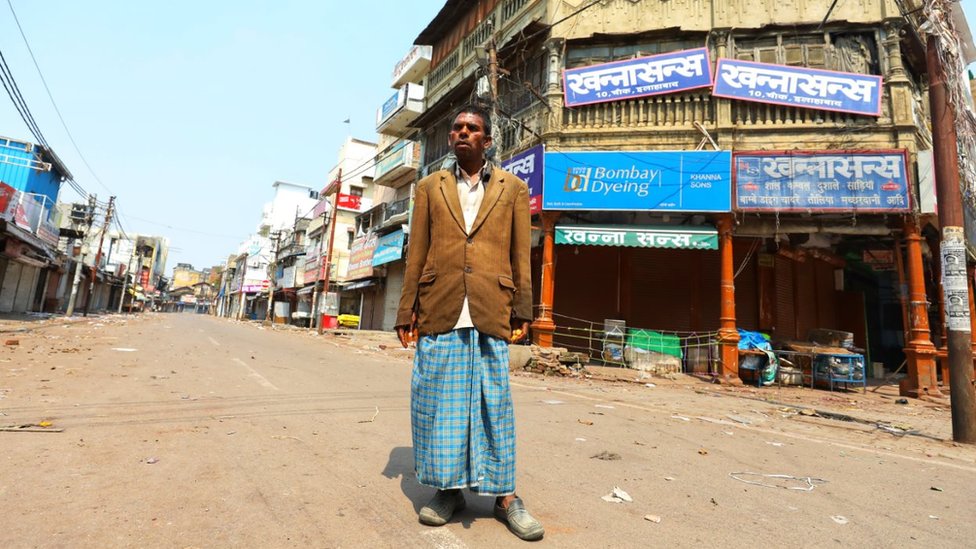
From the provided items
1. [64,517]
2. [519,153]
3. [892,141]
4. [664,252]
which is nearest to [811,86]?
[892,141]

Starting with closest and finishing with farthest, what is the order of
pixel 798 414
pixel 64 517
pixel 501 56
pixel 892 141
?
pixel 64 517 < pixel 798 414 < pixel 892 141 < pixel 501 56

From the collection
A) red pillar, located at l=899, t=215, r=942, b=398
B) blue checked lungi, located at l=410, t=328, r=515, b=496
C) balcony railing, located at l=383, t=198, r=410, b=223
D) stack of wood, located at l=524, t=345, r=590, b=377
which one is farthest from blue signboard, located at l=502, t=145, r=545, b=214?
blue checked lungi, located at l=410, t=328, r=515, b=496

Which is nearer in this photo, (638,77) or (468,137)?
(468,137)

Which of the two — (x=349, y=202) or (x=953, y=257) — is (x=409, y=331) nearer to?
(x=953, y=257)

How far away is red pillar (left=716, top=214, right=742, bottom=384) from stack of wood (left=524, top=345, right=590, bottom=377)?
10.9ft

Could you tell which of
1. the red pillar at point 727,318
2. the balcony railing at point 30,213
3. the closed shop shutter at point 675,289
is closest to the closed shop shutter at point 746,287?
the closed shop shutter at point 675,289

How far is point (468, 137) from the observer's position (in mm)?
2467

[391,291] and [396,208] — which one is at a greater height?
[396,208]

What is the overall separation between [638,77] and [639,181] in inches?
141

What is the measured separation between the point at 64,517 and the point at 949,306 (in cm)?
793

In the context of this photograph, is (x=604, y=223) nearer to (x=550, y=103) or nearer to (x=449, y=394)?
(x=550, y=103)

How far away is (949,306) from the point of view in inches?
213

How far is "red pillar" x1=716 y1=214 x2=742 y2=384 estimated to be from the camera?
425 inches

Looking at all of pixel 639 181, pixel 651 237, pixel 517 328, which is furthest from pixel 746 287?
pixel 517 328
